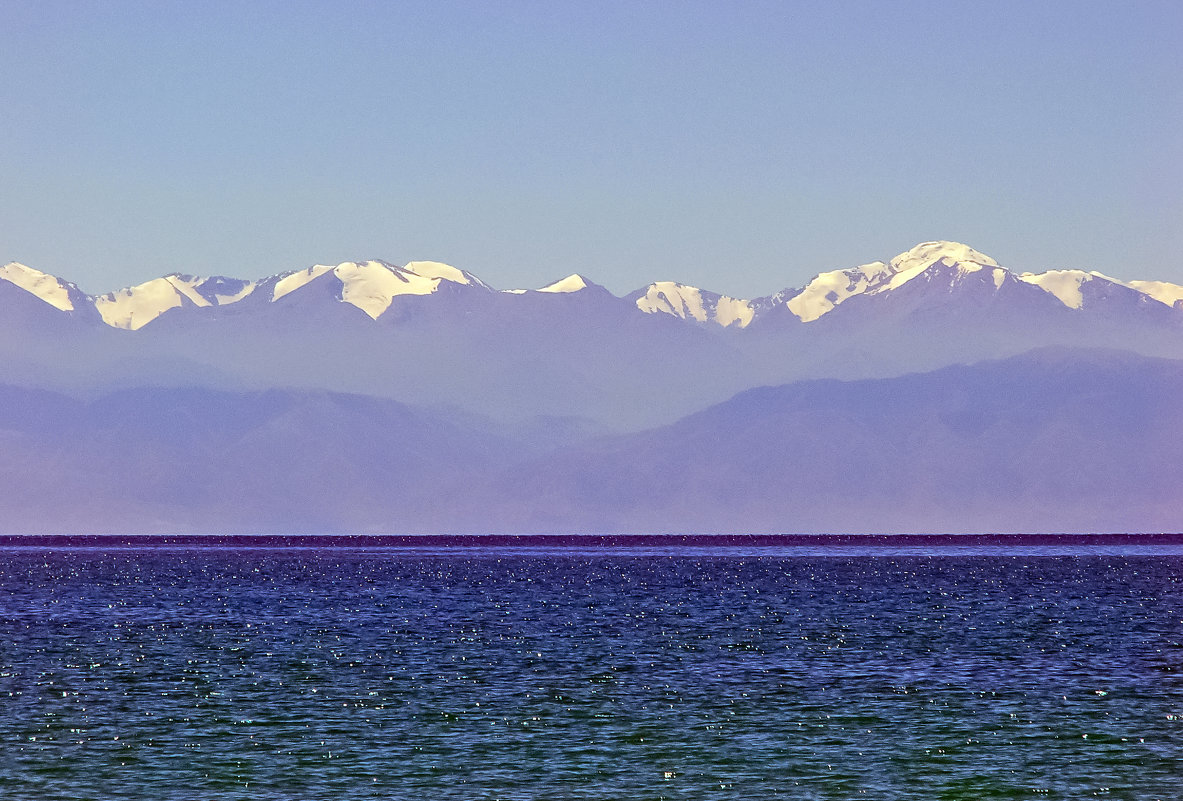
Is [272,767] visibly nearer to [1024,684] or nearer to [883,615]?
[1024,684]

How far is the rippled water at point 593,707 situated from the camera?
46.1 m

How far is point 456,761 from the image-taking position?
49625mm

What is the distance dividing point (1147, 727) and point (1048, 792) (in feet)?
44.4

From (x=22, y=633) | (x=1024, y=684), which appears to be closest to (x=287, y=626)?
(x=22, y=633)

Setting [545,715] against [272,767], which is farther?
[545,715]

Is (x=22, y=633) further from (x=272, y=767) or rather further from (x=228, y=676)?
(x=272, y=767)

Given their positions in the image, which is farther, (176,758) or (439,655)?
(439,655)

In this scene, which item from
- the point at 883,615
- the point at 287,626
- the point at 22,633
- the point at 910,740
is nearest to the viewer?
the point at 910,740

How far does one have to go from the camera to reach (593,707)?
6269cm

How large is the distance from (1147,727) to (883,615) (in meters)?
71.2

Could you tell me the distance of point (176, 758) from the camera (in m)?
50.0

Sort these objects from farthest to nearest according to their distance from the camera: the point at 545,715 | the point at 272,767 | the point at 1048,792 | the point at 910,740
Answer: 1. the point at 545,715
2. the point at 910,740
3. the point at 272,767
4. the point at 1048,792

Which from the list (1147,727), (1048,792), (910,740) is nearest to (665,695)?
(910,740)

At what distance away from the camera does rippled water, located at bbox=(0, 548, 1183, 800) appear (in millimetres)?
46094
